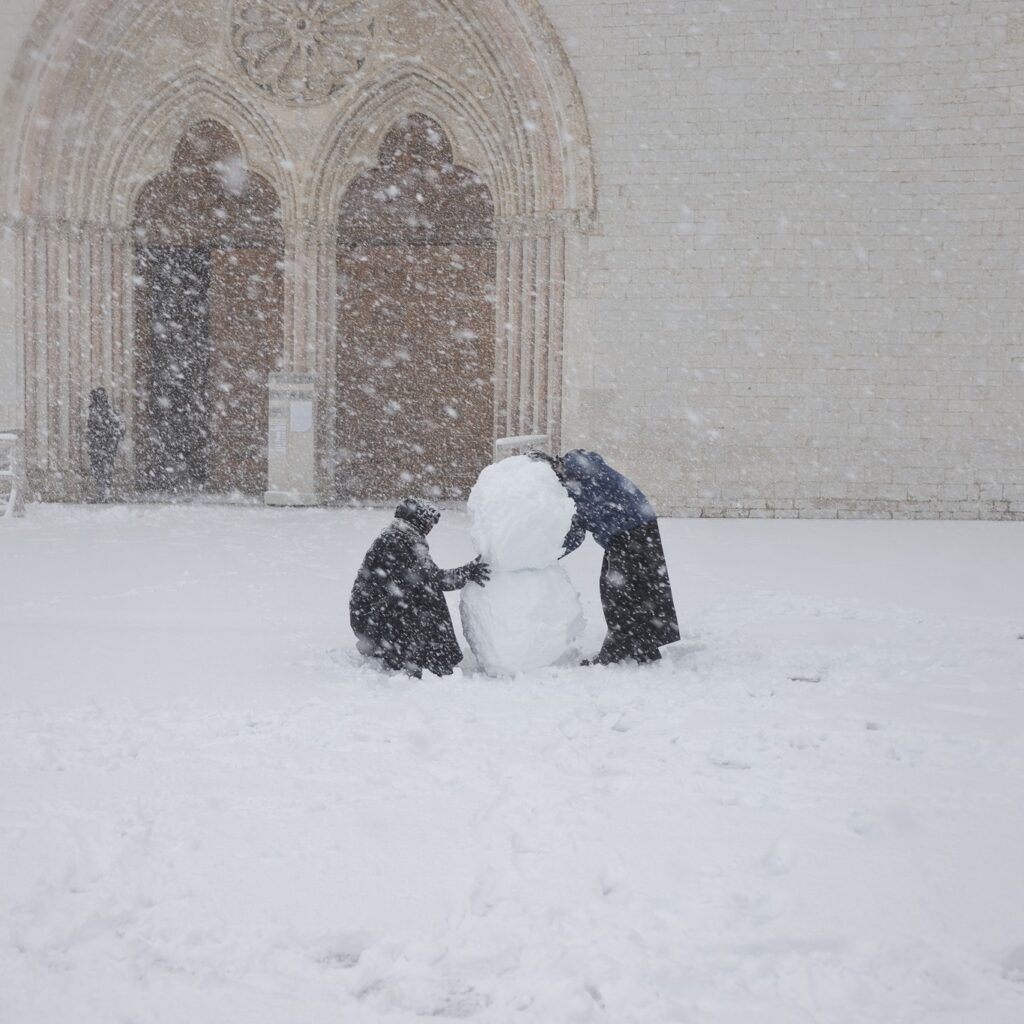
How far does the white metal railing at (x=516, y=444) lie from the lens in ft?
35.5

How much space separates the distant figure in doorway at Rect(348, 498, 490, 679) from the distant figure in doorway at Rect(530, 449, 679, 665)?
61 centimetres

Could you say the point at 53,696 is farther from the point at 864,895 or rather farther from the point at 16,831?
the point at 864,895

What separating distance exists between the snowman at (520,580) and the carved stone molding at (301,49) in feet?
30.1

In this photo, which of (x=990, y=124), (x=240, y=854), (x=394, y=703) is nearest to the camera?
(x=240, y=854)

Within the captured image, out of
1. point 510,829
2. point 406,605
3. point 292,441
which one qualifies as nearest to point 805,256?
point 292,441

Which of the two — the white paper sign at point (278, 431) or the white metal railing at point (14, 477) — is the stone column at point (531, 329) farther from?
the white metal railing at point (14, 477)

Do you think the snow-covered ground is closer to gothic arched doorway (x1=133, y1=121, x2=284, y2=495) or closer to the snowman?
the snowman

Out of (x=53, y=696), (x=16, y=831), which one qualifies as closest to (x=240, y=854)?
(x=16, y=831)

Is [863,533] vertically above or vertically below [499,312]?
below

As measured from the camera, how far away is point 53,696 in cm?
429

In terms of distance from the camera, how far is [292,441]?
1242cm

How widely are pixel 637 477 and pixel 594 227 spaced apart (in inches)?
106

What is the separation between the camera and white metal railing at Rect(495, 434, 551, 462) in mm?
10830

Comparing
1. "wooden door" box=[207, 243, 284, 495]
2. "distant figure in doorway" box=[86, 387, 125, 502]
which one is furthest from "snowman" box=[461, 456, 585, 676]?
"wooden door" box=[207, 243, 284, 495]
